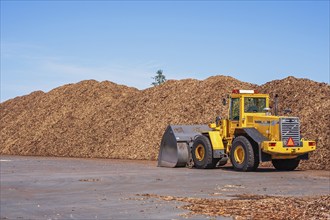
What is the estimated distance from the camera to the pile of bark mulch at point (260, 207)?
10.6 m

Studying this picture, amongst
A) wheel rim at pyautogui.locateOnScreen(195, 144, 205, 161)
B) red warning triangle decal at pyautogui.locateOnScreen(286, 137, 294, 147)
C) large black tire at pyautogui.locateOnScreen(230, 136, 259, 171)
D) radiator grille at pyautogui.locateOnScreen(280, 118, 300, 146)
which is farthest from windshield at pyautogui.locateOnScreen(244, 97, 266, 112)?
wheel rim at pyautogui.locateOnScreen(195, 144, 205, 161)

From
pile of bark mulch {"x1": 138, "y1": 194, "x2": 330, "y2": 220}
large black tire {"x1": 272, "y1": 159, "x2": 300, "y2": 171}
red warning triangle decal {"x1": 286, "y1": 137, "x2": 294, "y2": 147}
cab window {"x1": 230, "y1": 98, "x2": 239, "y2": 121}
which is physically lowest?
pile of bark mulch {"x1": 138, "y1": 194, "x2": 330, "y2": 220}

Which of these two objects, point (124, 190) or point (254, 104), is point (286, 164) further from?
point (124, 190)

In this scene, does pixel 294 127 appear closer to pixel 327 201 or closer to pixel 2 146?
pixel 327 201

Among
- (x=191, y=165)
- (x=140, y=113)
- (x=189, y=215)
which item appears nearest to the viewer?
(x=189, y=215)

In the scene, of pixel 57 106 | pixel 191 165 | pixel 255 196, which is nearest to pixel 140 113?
pixel 57 106

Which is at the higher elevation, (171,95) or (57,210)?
(171,95)

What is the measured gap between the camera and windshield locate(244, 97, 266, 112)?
23266 mm

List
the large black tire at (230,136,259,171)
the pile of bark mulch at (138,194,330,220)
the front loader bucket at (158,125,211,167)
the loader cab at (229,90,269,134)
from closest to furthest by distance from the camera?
the pile of bark mulch at (138,194,330,220) < the large black tire at (230,136,259,171) < the loader cab at (229,90,269,134) < the front loader bucket at (158,125,211,167)

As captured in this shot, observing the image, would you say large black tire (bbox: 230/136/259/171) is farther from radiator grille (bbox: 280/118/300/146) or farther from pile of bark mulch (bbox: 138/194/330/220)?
pile of bark mulch (bbox: 138/194/330/220)

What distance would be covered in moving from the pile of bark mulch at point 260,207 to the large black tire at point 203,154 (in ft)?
33.3

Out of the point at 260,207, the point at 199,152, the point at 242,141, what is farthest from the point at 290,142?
the point at 260,207

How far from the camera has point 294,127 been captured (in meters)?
22.2

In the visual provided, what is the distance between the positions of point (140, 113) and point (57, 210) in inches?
1094
